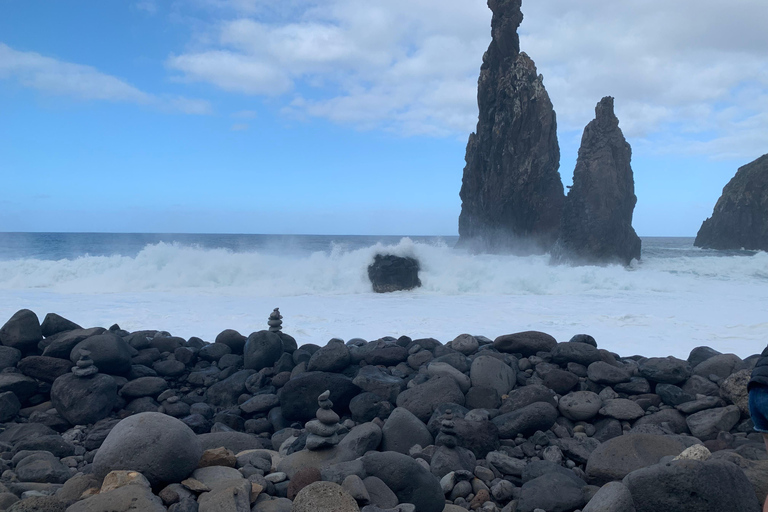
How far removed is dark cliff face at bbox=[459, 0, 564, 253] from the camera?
40688 mm

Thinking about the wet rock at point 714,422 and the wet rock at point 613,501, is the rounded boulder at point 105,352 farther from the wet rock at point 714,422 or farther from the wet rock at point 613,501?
the wet rock at point 714,422

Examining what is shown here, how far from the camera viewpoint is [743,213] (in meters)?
48.2

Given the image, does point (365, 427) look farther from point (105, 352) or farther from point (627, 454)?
point (105, 352)

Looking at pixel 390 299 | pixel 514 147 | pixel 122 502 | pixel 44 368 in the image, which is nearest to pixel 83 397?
pixel 44 368

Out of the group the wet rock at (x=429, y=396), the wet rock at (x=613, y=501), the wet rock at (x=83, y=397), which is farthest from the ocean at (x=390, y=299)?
the wet rock at (x=613, y=501)

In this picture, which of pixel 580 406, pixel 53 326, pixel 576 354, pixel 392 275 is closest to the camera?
pixel 580 406

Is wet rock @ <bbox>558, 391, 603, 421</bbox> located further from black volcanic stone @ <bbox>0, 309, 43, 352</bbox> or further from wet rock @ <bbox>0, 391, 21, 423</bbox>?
black volcanic stone @ <bbox>0, 309, 43, 352</bbox>

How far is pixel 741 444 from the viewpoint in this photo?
4121 mm

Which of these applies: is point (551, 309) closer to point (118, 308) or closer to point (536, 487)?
point (536, 487)

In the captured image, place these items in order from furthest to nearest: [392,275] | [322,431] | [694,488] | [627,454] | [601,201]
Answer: [601,201]
[392,275]
[322,431]
[627,454]
[694,488]

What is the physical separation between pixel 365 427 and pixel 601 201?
32.2 meters

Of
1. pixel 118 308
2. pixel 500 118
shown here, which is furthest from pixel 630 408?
pixel 500 118

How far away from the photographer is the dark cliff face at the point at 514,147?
133 feet

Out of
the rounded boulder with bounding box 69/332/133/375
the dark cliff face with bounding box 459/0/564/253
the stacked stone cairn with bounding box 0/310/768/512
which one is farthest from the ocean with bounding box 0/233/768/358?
the dark cliff face with bounding box 459/0/564/253
